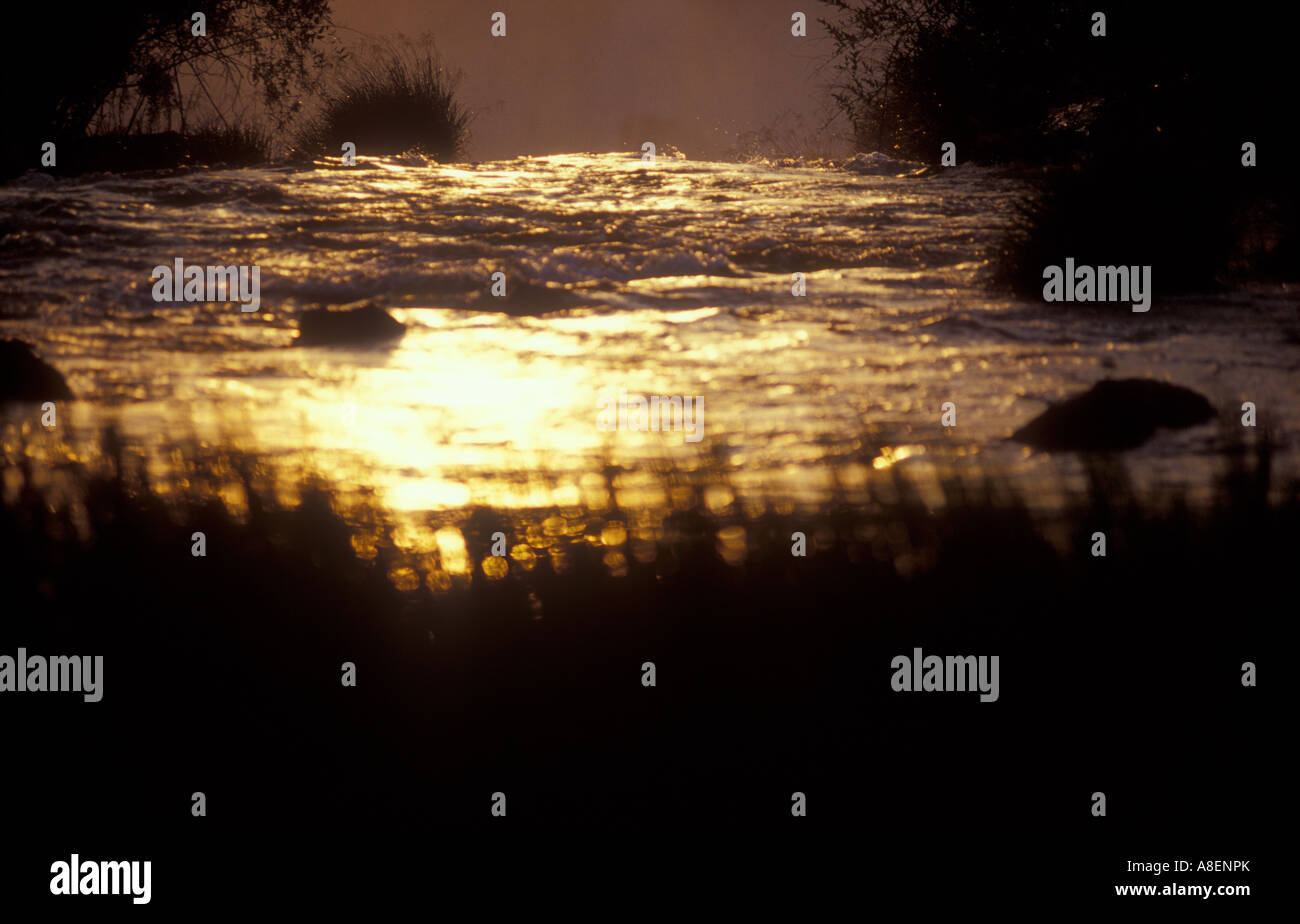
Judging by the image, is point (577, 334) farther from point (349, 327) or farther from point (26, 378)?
point (26, 378)

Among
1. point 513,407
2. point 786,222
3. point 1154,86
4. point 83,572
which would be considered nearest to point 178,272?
point 513,407

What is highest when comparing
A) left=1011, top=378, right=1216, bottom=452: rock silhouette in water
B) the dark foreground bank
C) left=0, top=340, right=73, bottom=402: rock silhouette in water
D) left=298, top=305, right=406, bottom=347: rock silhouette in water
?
left=298, top=305, right=406, bottom=347: rock silhouette in water

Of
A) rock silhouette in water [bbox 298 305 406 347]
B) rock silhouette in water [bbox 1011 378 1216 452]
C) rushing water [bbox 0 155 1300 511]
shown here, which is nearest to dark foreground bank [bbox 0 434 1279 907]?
rushing water [bbox 0 155 1300 511]

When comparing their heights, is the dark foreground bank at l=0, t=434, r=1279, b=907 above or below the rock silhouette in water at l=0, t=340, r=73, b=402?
below

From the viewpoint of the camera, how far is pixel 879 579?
2799 mm

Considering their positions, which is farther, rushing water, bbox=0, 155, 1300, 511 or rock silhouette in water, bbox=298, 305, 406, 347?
rock silhouette in water, bbox=298, 305, 406, 347

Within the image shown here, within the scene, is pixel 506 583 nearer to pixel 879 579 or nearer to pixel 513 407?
pixel 879 579

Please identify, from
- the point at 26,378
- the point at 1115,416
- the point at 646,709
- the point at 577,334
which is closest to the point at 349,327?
the point at 577,334

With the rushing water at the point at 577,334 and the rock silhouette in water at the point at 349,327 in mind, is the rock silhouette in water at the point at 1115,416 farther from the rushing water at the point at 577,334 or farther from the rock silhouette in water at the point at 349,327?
the rock silhouette in water at the point at 349,327

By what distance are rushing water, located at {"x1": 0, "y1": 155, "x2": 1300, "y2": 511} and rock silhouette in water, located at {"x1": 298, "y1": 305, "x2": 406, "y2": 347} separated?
0.12 m

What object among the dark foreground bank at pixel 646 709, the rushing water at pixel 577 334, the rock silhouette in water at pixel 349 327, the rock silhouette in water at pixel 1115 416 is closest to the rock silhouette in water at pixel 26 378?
the rushing water at pixel 577 334

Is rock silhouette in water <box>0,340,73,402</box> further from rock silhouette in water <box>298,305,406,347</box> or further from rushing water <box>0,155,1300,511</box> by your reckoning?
rock silhouette in water <box>298,305,406,347</box>

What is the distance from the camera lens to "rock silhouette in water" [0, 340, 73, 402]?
441 centimetres
